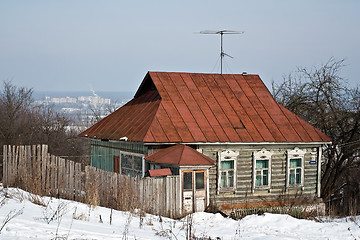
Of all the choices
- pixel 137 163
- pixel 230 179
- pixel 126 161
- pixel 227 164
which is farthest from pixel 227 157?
pixel 126 161

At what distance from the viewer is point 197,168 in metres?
16.5

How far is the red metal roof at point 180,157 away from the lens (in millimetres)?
16094

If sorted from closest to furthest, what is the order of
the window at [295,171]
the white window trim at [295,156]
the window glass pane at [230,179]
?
the window glass pane at [230,179] → the white window trim at [295,156] → the window at [295,171]

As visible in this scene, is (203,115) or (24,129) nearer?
(203,115)

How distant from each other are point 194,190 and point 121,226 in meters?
6.48

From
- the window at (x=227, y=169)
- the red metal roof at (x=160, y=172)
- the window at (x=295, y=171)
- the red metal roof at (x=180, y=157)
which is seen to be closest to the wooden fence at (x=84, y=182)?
the red metal roof at (x=160, y=172)

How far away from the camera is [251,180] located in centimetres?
1888

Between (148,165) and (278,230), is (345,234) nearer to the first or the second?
(278,230)

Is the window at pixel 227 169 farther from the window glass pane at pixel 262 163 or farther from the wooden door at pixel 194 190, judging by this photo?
the wooden door at pixel 194 190

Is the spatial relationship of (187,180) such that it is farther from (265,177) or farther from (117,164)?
(117,164)

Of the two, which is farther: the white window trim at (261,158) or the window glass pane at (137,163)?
the white window trim at (261,158)

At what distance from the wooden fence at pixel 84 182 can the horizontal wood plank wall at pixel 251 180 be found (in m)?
2.65

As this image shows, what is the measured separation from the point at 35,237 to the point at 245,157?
12449mm

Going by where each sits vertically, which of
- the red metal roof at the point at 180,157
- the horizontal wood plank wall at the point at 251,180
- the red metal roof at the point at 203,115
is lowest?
the horizontal wood plank wall at the point at 251,180
